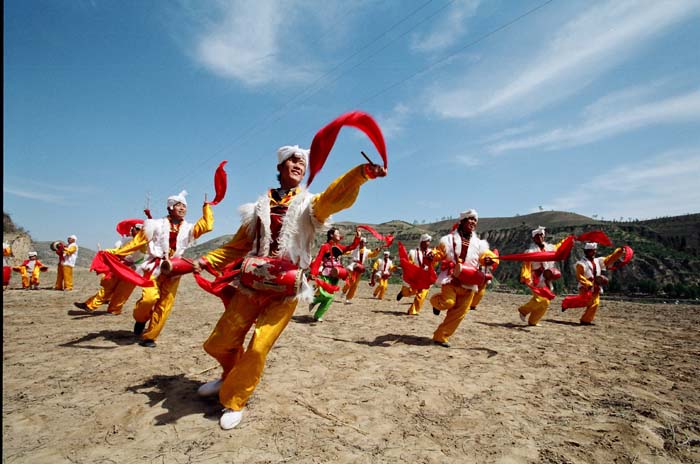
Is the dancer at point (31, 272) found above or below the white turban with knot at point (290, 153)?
below

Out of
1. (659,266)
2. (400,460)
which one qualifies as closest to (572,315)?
(400,460)

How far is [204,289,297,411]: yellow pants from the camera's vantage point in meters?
3.10

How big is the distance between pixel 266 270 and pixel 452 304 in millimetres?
3582

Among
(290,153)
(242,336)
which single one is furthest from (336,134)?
(242,336)

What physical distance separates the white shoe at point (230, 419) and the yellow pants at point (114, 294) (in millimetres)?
4964

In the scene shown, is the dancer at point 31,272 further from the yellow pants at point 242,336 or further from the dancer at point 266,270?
the yellow pants at point 242,336

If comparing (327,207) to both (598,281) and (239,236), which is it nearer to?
(239,236)

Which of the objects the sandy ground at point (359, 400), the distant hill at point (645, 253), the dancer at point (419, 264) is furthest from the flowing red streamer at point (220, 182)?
the distant hill at point (645, 253)

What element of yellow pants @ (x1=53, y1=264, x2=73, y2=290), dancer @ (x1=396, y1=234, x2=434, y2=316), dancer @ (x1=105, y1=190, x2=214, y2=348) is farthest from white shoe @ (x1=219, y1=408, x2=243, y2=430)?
yellow pants @ (x1=53, y1=264, x2=73, y2=290)

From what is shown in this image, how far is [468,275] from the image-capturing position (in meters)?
5.58

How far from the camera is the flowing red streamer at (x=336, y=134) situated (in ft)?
8.91

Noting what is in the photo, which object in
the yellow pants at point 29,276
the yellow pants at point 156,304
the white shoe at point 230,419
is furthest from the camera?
the yellow pants at point 29,276

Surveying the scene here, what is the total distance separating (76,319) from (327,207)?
22.2 feet

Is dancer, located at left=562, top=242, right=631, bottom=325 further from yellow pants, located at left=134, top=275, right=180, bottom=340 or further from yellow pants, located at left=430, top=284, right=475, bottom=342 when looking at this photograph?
yellow pants, located at left=134, top=275, right=180, bottom=340
